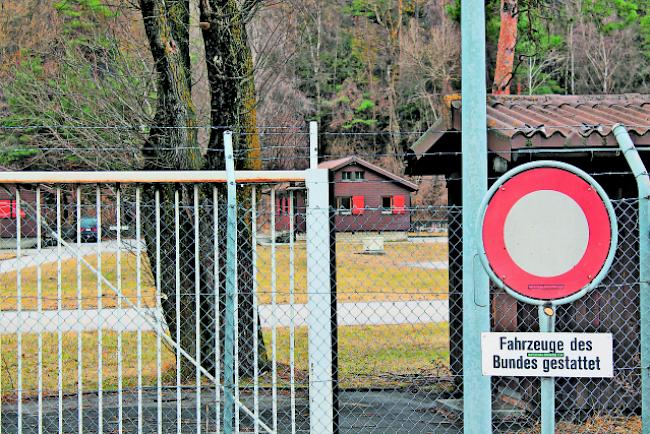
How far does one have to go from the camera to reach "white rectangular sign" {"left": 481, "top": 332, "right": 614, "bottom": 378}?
3215mm

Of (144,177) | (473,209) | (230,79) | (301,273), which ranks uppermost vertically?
(230,79)

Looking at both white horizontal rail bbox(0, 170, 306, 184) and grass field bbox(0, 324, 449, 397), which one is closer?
white horizontal rail bbox(0, 170, 306, 184)

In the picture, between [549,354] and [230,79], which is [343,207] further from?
[549,354]

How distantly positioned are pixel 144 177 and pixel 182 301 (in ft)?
10.9

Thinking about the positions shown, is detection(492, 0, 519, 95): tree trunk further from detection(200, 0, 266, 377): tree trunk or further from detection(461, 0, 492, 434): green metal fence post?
detection(461, 0, 492, 434): green metal fence post

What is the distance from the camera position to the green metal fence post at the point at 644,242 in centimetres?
397

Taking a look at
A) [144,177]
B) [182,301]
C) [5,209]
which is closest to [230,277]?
[144,177]

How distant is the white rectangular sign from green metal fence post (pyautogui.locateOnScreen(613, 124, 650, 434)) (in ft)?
3.25

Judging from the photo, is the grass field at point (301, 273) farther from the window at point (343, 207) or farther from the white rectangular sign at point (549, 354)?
the white rectangular sign at point (549, 354)

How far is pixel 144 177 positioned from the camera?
4.70 meters

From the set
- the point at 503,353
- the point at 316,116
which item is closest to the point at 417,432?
the point at 503,353

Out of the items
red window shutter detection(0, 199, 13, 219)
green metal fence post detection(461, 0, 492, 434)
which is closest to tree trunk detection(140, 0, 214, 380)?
red window shutter detection(0, 199, 13, 219)

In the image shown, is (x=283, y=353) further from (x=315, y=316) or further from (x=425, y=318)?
(x=315, y=316)

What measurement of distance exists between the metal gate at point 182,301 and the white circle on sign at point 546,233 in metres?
1.55
